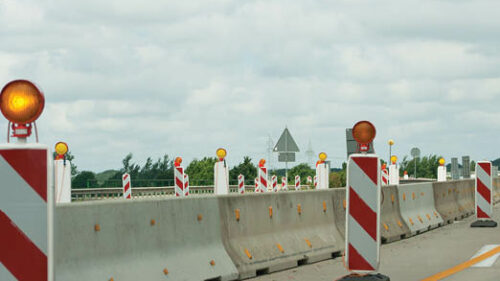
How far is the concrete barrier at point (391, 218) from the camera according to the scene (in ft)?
56.0

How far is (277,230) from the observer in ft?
41.6

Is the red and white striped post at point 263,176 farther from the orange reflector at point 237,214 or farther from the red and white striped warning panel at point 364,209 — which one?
the red and white striped warning panel at point 364,209

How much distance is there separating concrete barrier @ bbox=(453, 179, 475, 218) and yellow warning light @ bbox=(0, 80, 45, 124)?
20482 millimetres

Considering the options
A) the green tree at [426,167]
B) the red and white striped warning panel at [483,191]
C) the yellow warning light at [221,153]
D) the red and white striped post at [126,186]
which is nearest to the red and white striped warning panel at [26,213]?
the red and white striped warning panel at [483,191]

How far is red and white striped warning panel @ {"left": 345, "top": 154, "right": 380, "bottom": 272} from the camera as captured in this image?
33.8ft

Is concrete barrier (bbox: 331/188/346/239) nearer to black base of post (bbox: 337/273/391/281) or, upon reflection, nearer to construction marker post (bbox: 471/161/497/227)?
black base of post (bbox: 337/273/391/281)

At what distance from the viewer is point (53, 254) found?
219 inches

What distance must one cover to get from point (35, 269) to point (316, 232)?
345 inches

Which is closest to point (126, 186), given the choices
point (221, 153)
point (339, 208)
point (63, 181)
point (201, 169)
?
point (221, 153)

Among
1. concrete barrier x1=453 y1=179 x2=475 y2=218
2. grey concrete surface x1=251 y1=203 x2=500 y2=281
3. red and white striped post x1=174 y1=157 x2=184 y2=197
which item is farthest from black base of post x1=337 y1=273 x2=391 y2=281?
red and white striped post x1=174 y1=157 x2=184 y2=197

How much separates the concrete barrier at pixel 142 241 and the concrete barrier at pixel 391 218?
6.52m

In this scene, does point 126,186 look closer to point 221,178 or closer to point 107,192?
point 221,178

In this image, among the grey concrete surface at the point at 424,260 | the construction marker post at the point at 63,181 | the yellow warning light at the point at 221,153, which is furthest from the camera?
the yellow warning light at the point at 221,153

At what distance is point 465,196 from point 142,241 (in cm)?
1861
